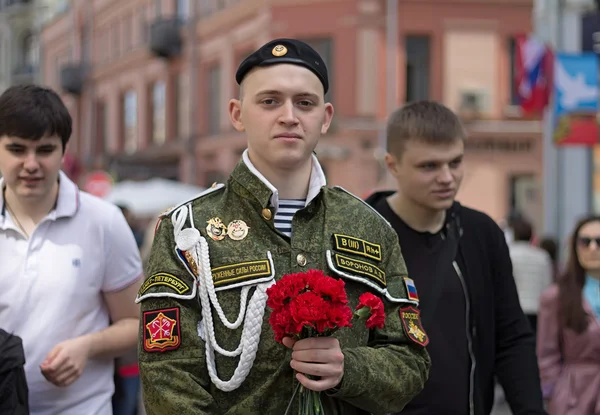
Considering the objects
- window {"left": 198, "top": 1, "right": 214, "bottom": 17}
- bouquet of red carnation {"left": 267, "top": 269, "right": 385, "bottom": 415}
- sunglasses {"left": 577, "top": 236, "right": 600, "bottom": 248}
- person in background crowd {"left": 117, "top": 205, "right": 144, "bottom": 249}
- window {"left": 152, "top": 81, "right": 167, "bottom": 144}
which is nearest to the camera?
bouquet of red carnation {"left": 267, "top": 269, "right": 385, "bottom": 415}

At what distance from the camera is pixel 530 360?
3.85 m

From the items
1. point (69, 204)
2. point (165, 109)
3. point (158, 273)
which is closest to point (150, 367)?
point (158, 273)

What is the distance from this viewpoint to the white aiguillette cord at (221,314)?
8.29 ft

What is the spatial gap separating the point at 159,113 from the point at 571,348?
92.9 ft

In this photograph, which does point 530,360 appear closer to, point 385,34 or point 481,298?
point 481,298

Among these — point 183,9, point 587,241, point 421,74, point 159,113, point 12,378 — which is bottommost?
point 12,378

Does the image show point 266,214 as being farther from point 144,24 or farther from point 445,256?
point 144,24

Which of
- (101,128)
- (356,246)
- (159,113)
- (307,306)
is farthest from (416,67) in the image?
(307,306)

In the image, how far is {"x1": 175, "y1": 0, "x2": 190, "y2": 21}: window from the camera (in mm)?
30922

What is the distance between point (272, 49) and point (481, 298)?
1553 millimetres

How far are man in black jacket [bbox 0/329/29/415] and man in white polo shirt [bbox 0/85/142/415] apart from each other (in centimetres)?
17

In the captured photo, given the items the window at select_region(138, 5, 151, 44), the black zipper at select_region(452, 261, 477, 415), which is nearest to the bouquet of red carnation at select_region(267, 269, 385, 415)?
the black zipper at select_region(452, 261, 477, 415)

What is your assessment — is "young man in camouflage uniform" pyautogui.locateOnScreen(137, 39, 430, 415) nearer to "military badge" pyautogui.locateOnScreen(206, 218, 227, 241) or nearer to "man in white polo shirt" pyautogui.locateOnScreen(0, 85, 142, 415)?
"military badge" pyautogui.locateOnScreen(206, 218, 227, 241)

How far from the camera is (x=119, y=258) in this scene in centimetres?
384
